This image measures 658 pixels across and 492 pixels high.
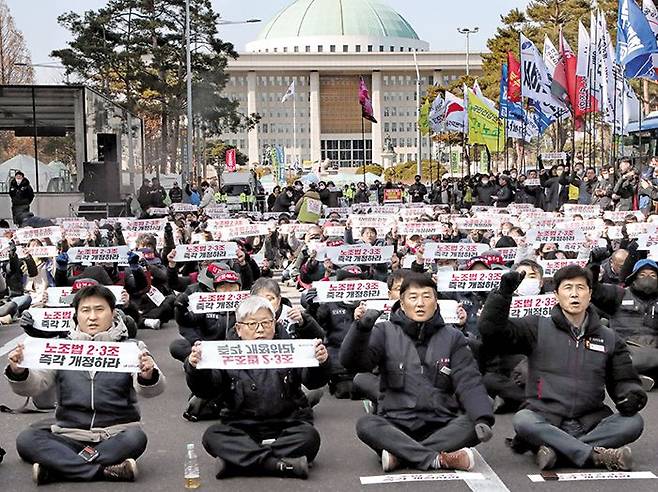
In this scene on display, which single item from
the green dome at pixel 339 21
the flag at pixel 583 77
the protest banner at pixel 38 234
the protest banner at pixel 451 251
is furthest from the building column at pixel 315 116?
the protest banner at pixel 451 251

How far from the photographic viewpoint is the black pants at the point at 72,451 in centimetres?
681

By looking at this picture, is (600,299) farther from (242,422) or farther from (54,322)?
(54,322)

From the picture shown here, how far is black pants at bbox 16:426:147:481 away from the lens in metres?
6.81

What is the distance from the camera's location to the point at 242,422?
7031 millimetres

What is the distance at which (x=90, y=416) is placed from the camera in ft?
22.9

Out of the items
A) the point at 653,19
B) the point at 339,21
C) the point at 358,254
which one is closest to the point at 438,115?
the point at 653,19

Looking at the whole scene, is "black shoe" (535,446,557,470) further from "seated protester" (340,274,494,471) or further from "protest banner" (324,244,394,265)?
"protest banner" (324,244,394,265)

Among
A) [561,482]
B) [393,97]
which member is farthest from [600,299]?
[393,97]

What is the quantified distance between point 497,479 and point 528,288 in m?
3.49

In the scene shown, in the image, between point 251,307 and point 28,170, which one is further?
point 28,170

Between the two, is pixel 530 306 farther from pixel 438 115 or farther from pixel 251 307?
pixel 438 115

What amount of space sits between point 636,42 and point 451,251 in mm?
12465

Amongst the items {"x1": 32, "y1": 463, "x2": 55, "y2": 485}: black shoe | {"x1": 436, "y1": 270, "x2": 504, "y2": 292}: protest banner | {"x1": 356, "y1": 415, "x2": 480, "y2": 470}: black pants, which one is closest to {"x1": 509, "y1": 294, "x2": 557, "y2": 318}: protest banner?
{"x1": 436, "y1": 270, "x2": 504, "y2": 292}: protest banner

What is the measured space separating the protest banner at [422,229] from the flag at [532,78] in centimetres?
1562
